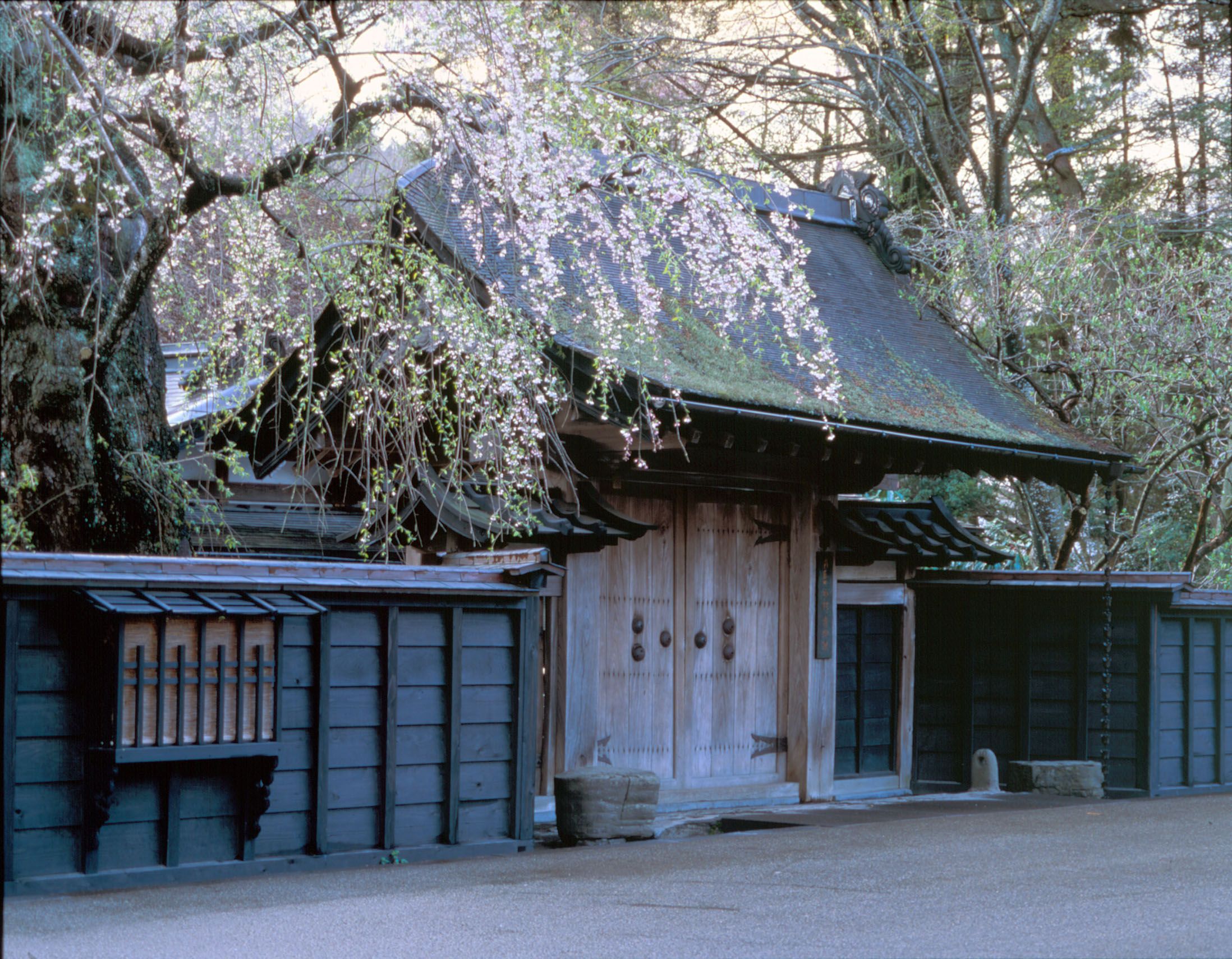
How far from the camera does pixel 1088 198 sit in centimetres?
1925

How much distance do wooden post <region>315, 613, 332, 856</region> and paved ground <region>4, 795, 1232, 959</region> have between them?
0.75 ft

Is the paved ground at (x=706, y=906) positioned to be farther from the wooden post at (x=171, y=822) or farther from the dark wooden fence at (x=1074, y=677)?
the dark wooden fence at (x=1074, y=677)

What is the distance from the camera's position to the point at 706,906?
249 inches

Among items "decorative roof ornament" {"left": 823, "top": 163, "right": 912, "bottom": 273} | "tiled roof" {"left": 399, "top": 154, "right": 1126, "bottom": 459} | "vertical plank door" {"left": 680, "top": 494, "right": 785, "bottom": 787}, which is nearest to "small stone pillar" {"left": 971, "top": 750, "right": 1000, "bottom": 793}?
"vertical plank door" {"left": 680, "top": 494, "right": 785, "bottom": 787}

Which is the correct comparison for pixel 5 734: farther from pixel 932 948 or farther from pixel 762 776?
pixel 762 776

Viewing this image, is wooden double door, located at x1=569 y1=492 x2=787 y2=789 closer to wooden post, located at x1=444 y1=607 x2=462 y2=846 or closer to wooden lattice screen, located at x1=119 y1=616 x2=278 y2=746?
wooden post, located at x1=444 y1=607 x2=462 y2=846

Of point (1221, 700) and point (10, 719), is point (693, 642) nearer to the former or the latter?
point (1221, 700)

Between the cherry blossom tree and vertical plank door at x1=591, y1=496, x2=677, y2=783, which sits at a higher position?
the cherry blossom tree

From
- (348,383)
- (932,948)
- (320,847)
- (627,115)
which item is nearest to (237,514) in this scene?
(348,383)

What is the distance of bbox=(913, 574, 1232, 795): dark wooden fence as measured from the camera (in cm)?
1188

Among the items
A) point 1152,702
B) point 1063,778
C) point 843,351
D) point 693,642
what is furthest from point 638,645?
point 1152,702

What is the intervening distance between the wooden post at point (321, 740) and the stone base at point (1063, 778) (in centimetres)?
700

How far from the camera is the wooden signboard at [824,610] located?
38.0 feet

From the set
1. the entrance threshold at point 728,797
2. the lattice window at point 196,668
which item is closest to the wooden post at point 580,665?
the entrance threshold at point 728,797
